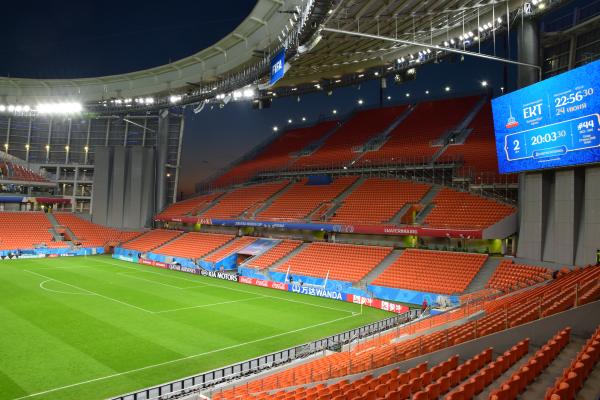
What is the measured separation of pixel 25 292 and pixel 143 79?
2981 cm

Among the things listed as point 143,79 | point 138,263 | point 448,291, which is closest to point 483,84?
point 448,291

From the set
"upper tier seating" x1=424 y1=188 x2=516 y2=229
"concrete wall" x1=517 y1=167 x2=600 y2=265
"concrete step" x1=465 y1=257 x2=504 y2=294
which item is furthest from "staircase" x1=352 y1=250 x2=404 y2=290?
"concrete wall" x1=517 y1=167 x2=600 y2=265

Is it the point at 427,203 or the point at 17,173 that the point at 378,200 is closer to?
the point at 427,203

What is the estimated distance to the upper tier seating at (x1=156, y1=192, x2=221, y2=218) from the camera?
53344 millimetres

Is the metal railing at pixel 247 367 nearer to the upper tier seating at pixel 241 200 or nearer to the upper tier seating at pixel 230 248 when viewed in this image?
the upper tier seating at pixel 230 248

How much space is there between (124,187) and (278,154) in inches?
799

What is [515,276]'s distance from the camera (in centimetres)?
2442

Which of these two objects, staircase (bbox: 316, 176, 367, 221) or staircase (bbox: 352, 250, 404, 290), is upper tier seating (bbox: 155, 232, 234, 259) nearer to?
staircase (bbox: 316, 176, 367, 221)

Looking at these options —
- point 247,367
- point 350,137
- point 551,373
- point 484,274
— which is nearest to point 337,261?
point 484,274

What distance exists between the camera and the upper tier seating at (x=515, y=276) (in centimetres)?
2179

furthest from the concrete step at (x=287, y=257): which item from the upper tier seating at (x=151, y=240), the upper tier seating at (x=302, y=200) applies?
the upper tier seating at (x=151, y=240)

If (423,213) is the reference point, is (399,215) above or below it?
below

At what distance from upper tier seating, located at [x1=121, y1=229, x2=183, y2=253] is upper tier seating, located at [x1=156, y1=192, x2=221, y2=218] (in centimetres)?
205

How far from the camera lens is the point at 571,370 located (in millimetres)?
7195
